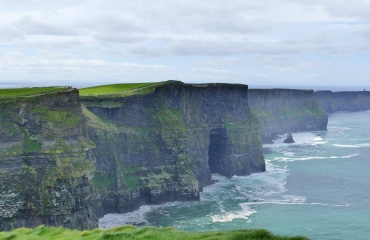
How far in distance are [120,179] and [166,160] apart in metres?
10.2

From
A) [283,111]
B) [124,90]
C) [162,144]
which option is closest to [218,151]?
[162,144]

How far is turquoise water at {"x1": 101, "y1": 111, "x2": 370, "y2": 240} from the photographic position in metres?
69.1

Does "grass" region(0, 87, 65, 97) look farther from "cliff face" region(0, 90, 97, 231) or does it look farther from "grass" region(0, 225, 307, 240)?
"grass" region(0, 225, 307, 240)

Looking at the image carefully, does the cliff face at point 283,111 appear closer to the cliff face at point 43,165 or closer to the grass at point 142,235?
the cliff face at point 43,165

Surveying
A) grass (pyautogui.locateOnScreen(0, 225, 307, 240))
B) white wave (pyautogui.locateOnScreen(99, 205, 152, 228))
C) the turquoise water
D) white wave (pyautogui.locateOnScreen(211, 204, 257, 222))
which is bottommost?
white wave (pyautogui.locateOnScreen(99, 205, 152, 228))

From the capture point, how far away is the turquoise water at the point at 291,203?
6912 centimetres

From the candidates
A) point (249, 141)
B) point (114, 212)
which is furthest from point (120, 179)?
point (249, 141)

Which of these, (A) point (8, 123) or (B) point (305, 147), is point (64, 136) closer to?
(A) point (8, 123)

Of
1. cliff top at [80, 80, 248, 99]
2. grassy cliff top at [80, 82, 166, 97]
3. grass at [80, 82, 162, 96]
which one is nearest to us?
cliff top at [80, 80, 248, 99]

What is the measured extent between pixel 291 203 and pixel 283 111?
103142 millimetres

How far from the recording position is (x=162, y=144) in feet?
278

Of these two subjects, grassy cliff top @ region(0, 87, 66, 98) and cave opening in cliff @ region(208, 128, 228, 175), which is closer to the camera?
grassy cliff top @ region(0, 87, 66, 98)

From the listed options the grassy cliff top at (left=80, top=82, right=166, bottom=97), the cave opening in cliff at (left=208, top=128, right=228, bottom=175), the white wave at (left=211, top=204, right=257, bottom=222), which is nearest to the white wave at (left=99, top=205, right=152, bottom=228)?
the white wave at (left=211, top=204, right=257, bottom=222)

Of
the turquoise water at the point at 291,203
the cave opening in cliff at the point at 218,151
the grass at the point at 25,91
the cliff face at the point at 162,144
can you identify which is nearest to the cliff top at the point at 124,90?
the cliff face at the point at 162,144
